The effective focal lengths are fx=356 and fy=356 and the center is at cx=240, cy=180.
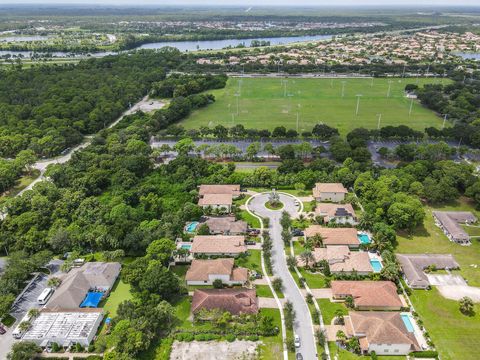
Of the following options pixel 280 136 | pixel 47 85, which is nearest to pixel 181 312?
pixel 280 136

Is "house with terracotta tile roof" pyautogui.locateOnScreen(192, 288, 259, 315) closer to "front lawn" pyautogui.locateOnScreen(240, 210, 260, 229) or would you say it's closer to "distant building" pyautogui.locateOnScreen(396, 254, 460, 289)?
"front lawn" pyautogui.locateOnScreen(240, 210, 260, 229)

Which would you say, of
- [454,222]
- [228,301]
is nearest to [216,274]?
[228,301]

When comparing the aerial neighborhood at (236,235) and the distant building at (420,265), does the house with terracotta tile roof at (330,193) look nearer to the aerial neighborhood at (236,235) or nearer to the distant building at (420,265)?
the aerial neighborhood at (236,235)

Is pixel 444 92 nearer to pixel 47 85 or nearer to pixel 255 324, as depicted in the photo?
pixel 255 324

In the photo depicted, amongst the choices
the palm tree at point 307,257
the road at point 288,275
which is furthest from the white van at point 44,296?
the palm tree at point 307,257

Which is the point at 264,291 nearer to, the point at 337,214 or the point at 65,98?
the point at 337,214

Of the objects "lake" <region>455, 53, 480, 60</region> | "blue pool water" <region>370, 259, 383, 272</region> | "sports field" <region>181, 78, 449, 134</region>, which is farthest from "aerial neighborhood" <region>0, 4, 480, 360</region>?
"lake" <region>455, 53, 480, 60</region>
